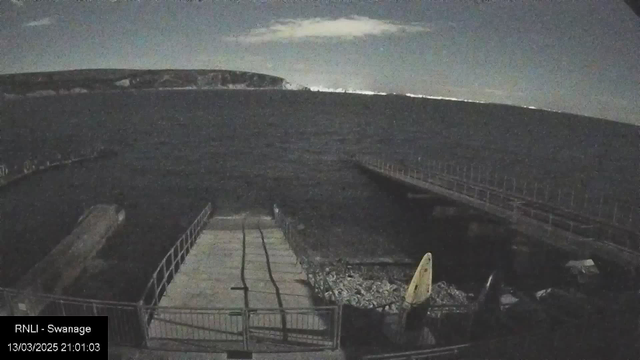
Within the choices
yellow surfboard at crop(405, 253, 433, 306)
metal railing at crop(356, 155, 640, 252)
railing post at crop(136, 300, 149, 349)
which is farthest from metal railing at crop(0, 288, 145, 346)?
metal railing at crop(356, 155, 640, 252)

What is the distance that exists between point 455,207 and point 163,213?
1543 cm

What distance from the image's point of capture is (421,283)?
6125 mm

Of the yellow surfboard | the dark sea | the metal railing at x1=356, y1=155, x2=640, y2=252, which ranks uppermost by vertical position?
the yellow surfboard

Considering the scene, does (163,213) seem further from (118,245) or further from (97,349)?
(97,349)

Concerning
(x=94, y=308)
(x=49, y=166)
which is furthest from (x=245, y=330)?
(x=49, y=166)

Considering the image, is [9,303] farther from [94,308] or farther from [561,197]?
[561,197]

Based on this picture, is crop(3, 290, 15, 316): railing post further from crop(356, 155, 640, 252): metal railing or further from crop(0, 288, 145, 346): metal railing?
crop(356, 155, 640, 252): metal railing

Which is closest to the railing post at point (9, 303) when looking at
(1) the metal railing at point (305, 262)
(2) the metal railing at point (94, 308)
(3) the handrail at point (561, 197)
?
(2) the metal railing at point (94, 308)

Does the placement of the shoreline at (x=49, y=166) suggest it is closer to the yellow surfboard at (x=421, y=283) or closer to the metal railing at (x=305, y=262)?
the metal railing at (x=305, y=262)

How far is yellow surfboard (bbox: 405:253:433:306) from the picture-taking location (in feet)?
19.2

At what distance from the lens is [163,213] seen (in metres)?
22.7

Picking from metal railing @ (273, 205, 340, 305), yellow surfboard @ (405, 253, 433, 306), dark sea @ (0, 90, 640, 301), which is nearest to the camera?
yellow surfboard @ (405, 253, 433, 306)

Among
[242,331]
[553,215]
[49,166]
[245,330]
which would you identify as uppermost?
[553,215]

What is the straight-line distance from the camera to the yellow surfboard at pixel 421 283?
19.2 feet
